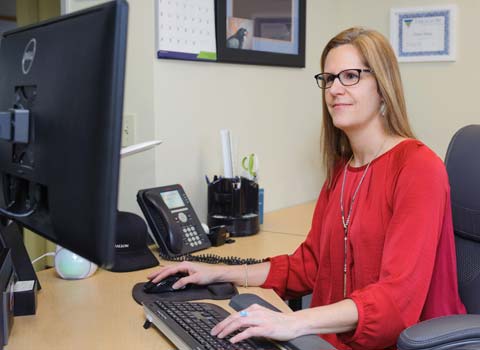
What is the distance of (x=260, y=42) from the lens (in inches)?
88.6

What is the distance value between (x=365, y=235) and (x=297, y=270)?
262mm

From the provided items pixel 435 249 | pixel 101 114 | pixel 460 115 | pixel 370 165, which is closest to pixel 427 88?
pixel 460 115

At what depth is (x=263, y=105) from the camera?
2.32m

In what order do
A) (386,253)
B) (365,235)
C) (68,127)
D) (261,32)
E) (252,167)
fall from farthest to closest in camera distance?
1. (261,32)
2. (252,167)
3. (365,235)
4. (386,253)
5. (68,127)

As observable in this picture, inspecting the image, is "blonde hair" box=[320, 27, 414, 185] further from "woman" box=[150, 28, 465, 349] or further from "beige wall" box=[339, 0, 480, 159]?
"beige wall" box=[339, 0, 480, 159]

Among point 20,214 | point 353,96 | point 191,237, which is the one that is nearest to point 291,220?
point 191,237

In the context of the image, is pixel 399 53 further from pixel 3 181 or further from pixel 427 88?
pixel 3 181

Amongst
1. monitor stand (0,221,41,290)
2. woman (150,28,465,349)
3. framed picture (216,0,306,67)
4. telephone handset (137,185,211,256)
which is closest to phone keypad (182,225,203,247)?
telephone handset (137,185,211,256)

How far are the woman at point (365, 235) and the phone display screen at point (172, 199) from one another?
381 mm

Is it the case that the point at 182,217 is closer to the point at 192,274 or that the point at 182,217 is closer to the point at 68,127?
the point at 192,274

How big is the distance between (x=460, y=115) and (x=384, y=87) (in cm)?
120

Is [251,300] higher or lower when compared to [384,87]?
lower

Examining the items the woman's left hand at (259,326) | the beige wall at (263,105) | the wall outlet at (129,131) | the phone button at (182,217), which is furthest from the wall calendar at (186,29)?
the woman's left hand at (259,326)

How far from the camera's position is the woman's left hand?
1.05 m
